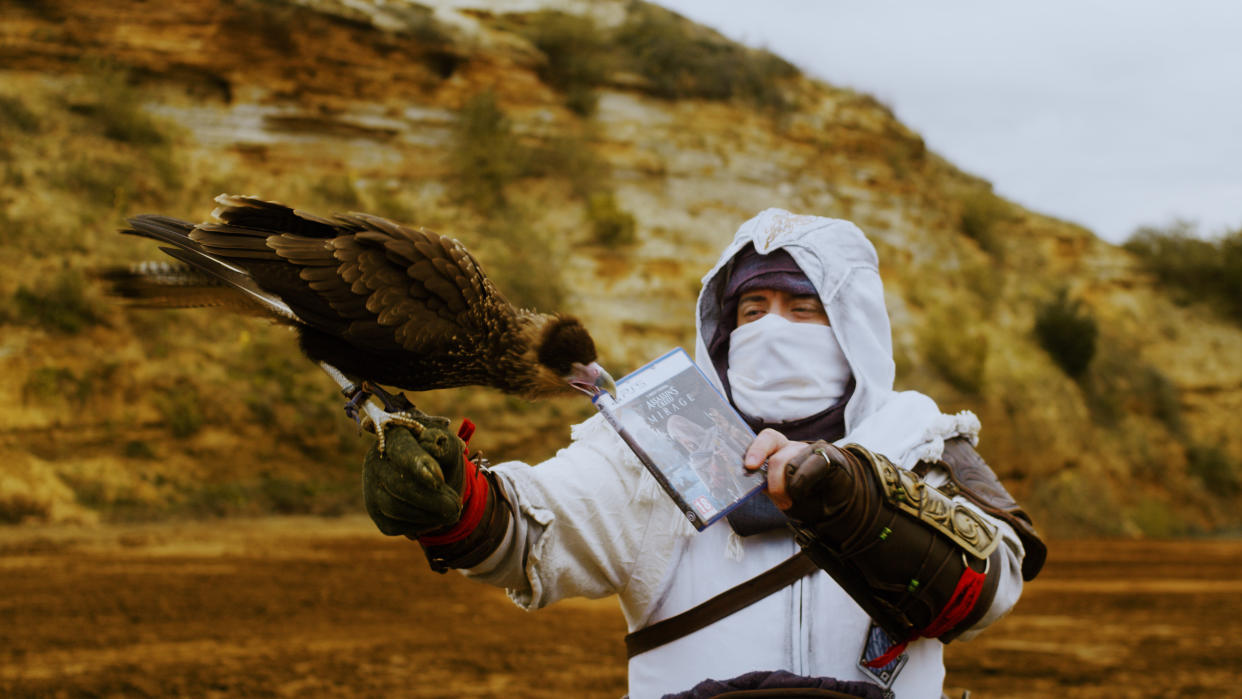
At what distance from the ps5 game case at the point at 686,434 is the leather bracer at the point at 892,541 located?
128 mm

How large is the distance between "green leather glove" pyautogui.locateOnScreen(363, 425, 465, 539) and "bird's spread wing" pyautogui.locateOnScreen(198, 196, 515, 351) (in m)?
0.68

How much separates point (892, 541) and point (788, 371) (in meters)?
0.55

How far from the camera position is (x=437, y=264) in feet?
8.04

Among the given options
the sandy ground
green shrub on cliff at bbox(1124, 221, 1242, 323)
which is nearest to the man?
the sandy ground

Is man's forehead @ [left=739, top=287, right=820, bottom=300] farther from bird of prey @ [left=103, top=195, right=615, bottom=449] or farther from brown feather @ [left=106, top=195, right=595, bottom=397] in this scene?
brown feather @ [left=106, top=195, right=595, bottom=397]

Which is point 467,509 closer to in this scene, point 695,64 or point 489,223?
point 489,223

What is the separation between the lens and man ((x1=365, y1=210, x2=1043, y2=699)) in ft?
5.31

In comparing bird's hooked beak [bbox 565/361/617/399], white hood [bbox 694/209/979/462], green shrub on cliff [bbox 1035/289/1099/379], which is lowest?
green shrub on cliff [bbox 1035/289/1099/379]

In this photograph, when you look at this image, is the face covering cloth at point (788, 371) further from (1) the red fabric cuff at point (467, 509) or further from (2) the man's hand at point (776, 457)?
(1) the red fabric cuff at point (467, 509)

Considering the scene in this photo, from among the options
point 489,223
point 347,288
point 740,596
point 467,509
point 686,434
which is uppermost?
point 686,434

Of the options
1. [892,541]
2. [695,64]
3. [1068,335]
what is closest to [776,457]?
[892,541]

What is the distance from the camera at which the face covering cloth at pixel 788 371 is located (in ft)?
6.75

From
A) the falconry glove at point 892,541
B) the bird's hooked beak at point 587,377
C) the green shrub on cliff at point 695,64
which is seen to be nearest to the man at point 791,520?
the falconry glove at point 892,541

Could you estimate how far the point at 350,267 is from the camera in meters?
2.35
